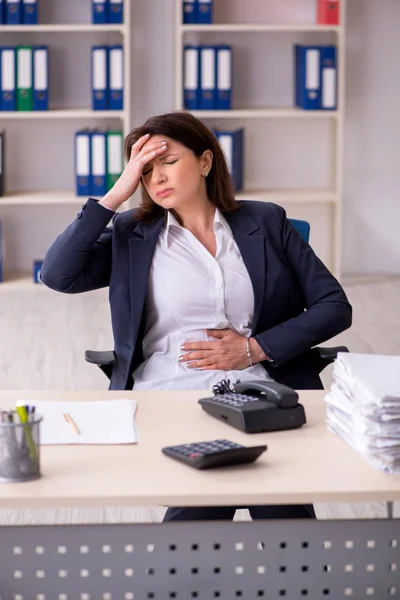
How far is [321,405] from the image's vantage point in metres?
1.91

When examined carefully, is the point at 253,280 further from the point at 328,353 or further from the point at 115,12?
the point at 115,12

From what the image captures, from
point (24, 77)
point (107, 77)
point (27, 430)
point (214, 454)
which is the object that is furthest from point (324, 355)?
point (24, 77)

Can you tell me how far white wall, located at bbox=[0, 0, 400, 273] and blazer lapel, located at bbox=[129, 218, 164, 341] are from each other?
3.84m

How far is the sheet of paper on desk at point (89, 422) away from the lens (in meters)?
1.70

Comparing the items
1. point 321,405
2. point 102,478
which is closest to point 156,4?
point 321,405

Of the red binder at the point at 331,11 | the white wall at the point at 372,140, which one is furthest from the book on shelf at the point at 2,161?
the white wall at the point at 372,140

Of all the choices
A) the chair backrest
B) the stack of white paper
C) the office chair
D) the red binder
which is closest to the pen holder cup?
the stack of white paper

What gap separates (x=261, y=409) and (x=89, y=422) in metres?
0.31

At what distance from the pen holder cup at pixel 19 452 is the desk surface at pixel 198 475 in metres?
0.02

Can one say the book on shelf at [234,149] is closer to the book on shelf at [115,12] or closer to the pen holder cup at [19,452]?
the book on shelf at [115,12]

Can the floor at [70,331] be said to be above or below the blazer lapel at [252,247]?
below

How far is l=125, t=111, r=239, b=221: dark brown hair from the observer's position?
2.35 meters

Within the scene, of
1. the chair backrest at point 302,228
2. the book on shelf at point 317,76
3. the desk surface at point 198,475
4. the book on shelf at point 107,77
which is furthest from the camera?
the book on shelf at point 317,76

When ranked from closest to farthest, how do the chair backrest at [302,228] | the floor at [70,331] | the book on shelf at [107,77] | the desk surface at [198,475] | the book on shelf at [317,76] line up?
the desk surface at [198,475]
the chair backrest at [302,228]
the floor at [70,331]
the book on shelf at [107,77]
the book on shelf at [317,76]
